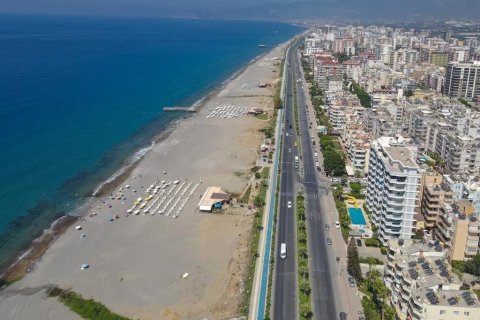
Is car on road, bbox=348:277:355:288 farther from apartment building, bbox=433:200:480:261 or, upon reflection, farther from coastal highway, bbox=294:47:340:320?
apartment building, bbox=433:200:480:261

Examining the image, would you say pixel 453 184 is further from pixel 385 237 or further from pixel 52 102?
pixel 52 102

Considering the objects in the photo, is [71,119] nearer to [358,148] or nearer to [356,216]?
[358,148]

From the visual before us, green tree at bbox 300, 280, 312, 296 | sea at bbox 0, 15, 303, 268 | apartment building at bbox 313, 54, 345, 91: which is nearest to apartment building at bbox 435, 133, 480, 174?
green tree at bbox 300, 280, 312, 296

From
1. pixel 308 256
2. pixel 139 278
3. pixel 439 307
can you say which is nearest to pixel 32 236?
pixel 139 278

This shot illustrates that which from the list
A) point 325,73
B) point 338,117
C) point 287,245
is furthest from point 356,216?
point 325,73

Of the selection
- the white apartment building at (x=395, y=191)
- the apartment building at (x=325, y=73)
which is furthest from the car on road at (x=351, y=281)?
the apartment building at (x=325, y=73)
